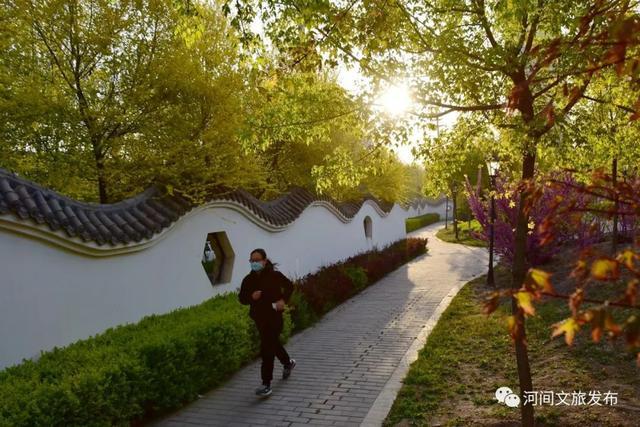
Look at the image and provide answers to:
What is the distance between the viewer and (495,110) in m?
5.71

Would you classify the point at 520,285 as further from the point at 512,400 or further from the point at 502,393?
the point at 502,393

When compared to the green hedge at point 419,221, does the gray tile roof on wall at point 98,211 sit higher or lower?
higher

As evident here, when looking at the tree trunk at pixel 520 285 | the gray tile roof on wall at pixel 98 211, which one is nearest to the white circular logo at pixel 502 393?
the tree trunk at pixel 520 285

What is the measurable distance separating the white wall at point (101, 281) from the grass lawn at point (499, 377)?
13.0ft

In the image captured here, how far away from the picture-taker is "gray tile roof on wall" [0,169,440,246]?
5379 millimetres

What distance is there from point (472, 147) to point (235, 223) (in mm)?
5252

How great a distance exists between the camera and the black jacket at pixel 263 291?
636 cm

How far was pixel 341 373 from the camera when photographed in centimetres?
700

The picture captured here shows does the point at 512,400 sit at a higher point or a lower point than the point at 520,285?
lower

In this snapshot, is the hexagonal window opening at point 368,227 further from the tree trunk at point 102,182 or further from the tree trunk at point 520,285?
the tree trunk at point 520,285

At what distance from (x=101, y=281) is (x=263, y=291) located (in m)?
2.21

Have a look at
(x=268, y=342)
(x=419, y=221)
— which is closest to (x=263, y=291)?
(x=268, y=342)

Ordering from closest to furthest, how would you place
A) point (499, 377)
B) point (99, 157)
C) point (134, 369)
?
point (134, 369), point (499, 377), point (99, 157)

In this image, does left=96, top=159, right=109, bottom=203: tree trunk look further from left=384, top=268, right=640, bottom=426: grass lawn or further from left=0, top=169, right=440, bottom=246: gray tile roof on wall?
left=384, top=268, right=640, bottom=426: grass lawn
